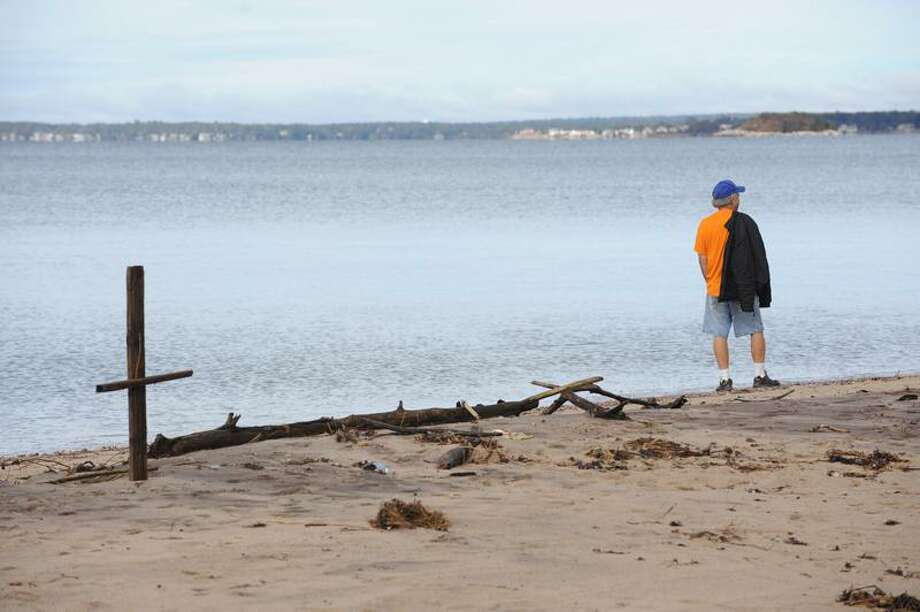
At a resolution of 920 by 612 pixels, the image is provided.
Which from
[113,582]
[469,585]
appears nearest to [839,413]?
[469,585]

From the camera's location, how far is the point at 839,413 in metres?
10.9

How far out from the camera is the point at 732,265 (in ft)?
41.3

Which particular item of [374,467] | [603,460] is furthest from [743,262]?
[374,467]

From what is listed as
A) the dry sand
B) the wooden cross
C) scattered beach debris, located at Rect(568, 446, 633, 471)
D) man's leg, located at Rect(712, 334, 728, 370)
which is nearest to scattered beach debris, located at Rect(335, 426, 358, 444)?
the dry sand

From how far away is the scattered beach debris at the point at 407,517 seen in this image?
7.12 metres

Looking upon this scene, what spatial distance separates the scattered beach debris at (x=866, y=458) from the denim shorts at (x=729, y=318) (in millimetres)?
3665

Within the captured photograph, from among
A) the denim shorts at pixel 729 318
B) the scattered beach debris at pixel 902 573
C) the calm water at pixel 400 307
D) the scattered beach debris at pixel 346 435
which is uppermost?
the denim shorts at pixel 729 318

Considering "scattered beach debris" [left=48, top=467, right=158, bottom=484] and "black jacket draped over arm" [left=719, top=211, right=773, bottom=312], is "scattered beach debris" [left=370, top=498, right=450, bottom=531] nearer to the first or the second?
"scattered beach debris" [left=48, top=467, right=158, bottom=484]

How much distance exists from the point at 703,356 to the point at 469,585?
10971mm

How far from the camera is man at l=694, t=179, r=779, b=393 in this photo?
1254 centimetres

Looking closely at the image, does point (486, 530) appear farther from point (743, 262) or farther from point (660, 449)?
point (743, 262)

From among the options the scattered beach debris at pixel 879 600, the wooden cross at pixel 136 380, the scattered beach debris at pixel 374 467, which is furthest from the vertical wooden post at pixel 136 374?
the scattered beach debris at pixel 879 600

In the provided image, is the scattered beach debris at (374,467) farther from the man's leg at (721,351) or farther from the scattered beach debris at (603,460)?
the man's leg at (721,351)

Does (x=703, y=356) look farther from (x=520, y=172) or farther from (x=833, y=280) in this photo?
(x=520, y=172)
